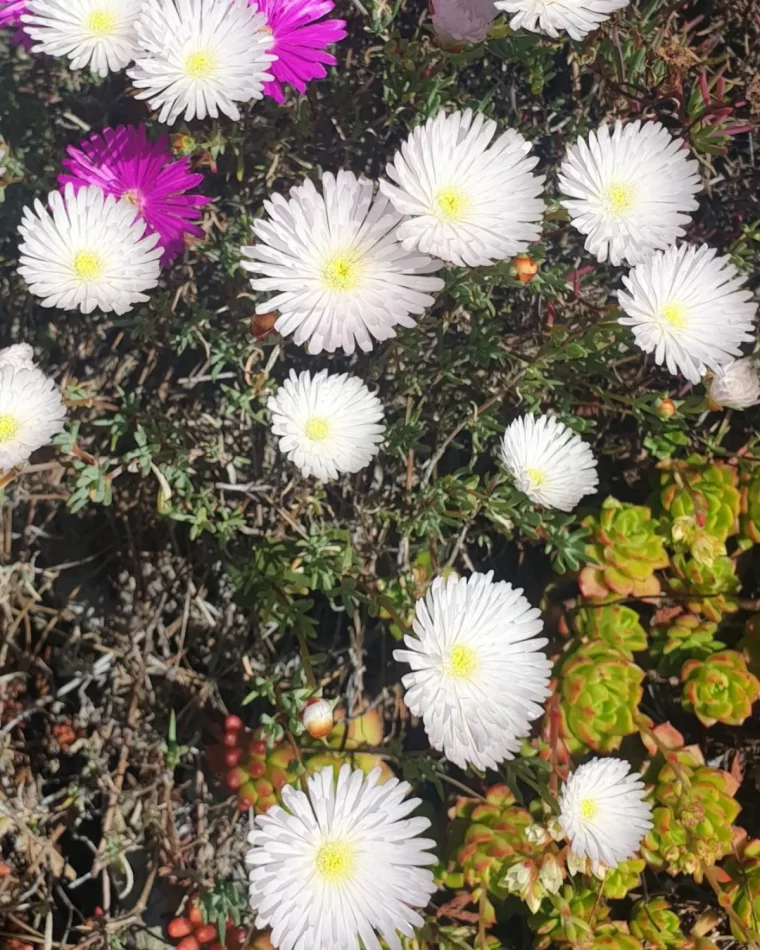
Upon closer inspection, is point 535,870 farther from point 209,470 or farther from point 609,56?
point 609,56

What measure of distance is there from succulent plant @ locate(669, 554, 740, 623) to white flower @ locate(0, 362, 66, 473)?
3.73 feet

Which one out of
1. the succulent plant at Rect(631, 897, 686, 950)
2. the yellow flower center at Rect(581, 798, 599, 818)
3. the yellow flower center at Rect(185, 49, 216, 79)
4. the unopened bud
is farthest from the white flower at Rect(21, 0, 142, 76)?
the succulent plant at Rect(631, 897, 686, 950)

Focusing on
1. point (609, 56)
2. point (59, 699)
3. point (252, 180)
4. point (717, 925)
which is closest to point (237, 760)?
point (59, 699)

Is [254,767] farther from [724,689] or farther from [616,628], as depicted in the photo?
[724,689]

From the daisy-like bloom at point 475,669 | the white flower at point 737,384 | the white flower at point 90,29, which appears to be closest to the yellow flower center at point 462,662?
the daisy-like bloom at point 475,669

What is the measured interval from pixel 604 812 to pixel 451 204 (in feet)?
3.14

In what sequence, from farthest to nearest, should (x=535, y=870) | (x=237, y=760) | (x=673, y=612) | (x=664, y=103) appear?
(x=664, y=103), (x=673, y=612), (x=237, y=760), (x=535, y=870)

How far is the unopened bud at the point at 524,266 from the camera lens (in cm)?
122

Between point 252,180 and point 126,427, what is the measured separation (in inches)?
22.7

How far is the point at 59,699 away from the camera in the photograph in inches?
59.5

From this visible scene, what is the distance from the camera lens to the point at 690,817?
1.25 metres

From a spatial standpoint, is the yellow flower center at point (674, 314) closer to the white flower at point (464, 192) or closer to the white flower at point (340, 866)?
the white flower at point (464, 192)

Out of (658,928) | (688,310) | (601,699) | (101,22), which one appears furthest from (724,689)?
(101,22)

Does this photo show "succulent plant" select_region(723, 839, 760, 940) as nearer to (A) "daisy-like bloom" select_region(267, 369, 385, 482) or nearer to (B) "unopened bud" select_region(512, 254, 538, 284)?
(A) "daisy-like bloom" select_region(267, 369, 385, 482)
